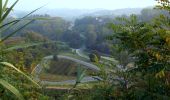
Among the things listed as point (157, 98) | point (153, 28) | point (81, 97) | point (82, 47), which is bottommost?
point (82, 47)

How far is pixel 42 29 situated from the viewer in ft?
360

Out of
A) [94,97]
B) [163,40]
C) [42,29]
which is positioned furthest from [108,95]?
[42,29]

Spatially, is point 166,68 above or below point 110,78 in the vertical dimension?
above

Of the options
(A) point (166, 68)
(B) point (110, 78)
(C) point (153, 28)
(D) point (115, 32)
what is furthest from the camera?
(B) point (110, 78)

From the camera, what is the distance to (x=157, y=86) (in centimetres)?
494

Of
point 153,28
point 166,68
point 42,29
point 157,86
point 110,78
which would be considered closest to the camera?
point 166,68

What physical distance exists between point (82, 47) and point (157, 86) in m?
79.6

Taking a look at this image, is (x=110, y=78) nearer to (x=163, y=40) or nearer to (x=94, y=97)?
(x=94, y=97)

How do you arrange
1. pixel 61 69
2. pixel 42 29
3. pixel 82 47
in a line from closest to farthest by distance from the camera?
pixel 61 69, pixel 82 47, pixel 42 29

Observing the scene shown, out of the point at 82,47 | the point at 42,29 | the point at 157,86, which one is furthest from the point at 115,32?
the point at 42,29

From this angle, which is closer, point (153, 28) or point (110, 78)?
point (153, 28)

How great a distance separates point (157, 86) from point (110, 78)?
5.02ft

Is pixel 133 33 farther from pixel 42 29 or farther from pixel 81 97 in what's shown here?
pixel 42 29

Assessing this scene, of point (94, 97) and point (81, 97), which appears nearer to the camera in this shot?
point (94, 97)
